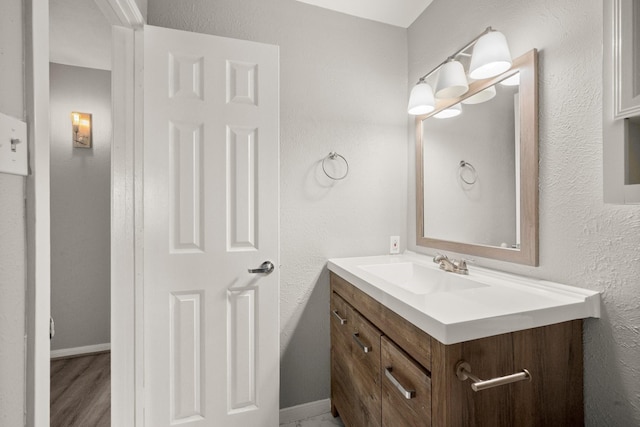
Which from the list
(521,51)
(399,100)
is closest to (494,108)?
(521,51)

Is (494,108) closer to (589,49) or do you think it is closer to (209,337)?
(589,49)

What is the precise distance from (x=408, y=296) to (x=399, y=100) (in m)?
1.45

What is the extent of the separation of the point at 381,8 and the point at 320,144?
92 cm

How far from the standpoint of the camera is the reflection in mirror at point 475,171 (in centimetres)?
126

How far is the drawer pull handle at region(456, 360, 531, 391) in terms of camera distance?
29.9 inches

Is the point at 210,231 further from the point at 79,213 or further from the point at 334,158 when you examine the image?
the point at 79,213

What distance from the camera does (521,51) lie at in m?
1.19

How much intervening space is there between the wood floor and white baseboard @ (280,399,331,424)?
1044 mm

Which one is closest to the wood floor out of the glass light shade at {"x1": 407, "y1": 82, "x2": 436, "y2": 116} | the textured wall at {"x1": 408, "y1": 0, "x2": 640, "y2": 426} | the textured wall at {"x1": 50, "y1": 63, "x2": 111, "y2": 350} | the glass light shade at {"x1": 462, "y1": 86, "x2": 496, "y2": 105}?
the textured wall at {"x1": 50, "y1": 63, "x2": 111, "y2": 350}

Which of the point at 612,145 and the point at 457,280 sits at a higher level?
the point at 612,145

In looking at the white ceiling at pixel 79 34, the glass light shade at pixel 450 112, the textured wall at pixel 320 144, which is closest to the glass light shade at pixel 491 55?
the glass light shade at pixel 450 112

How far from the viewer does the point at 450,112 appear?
1591mm

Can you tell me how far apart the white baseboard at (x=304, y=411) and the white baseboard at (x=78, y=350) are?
1.89 m

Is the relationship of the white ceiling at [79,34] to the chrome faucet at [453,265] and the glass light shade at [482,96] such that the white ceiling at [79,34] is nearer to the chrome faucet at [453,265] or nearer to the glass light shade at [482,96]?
the glass light shade at [482,96]
